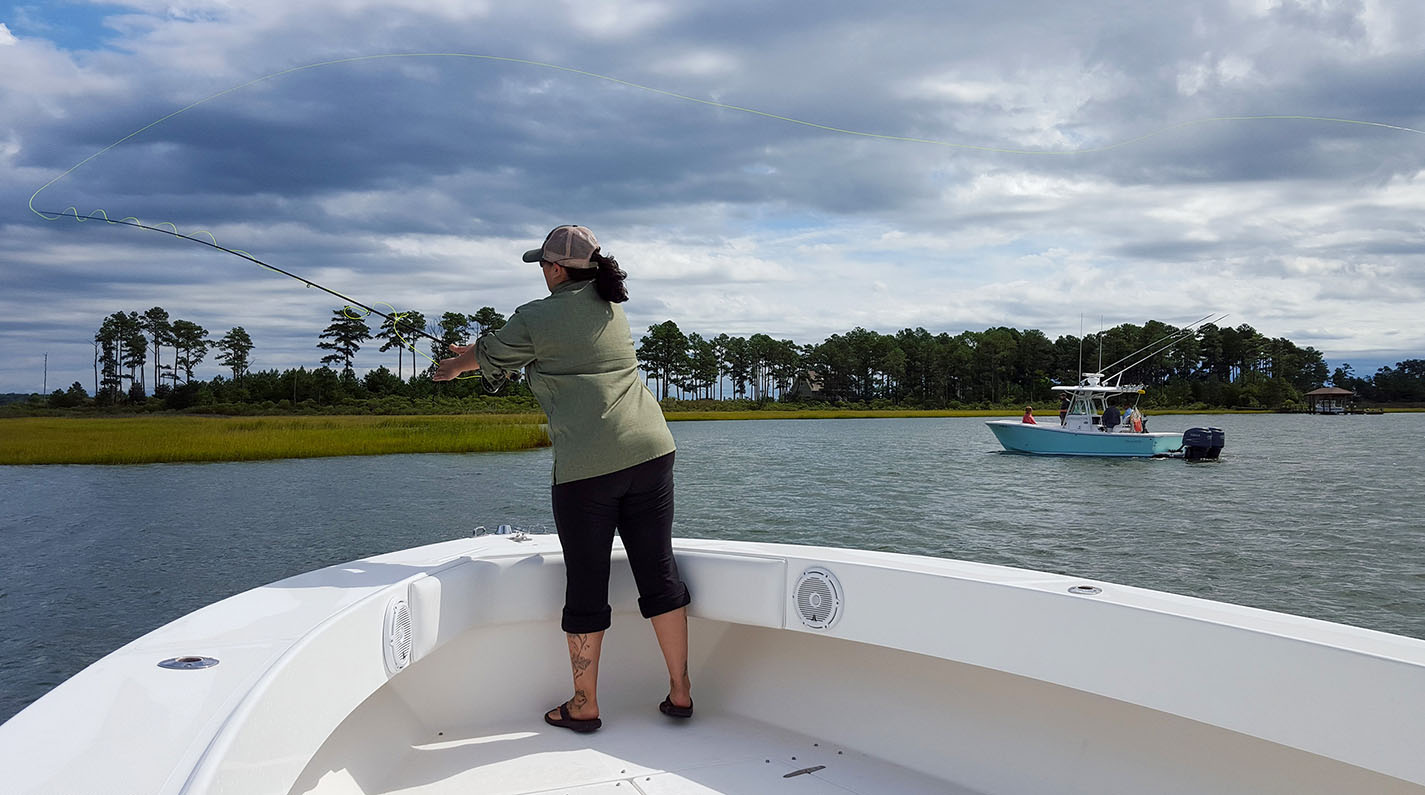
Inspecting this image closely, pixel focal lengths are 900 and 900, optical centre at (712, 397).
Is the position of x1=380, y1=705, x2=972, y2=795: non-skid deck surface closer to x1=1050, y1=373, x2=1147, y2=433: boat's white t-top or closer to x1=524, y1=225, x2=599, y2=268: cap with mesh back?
x1=524, y1=225, x2=599, y2=268: cap with mesh back

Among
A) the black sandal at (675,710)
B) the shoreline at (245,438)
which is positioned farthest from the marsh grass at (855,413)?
the black sandal at (675,710)

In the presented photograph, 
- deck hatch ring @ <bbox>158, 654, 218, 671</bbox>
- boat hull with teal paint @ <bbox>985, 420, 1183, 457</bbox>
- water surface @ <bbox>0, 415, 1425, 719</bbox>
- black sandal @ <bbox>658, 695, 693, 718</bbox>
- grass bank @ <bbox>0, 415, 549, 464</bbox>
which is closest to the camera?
deck hatch ring @ <bbox>158, 654, 218, 671</bbox>

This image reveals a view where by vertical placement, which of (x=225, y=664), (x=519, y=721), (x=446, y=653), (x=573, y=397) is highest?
(x=573, y=397)

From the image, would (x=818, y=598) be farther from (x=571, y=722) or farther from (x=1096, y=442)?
(x=1096, y=442)

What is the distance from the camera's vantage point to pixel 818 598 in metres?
2.25

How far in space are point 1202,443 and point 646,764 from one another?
28.5 metres

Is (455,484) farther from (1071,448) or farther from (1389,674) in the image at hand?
(1389,674)

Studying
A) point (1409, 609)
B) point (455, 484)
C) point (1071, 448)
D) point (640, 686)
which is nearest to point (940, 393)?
point (1071, 448)

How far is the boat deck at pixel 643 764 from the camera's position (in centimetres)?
212

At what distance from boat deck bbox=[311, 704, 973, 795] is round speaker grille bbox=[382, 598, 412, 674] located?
269mm

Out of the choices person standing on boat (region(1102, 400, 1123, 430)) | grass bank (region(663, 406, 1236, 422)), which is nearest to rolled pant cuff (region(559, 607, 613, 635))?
person standing on boat (region(1102, 400, 1123, 430))

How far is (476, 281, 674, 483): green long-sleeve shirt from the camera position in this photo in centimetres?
223

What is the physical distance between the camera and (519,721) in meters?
2.54

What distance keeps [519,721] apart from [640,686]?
1.23ft
